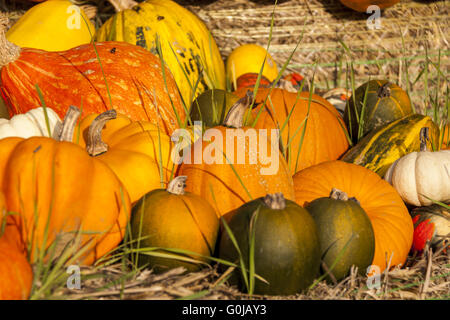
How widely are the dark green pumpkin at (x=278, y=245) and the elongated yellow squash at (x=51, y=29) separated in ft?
8.40

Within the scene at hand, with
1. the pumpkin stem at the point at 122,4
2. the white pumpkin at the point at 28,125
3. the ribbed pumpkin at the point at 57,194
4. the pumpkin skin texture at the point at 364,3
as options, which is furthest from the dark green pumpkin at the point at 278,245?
the pumpkin skin texture at the point at 364,3

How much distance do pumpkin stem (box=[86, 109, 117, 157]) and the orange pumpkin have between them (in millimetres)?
710

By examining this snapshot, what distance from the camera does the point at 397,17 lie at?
484cm

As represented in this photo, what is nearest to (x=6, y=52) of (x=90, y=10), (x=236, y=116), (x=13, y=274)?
(x=236, y=116)

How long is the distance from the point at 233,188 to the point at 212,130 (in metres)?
0.32

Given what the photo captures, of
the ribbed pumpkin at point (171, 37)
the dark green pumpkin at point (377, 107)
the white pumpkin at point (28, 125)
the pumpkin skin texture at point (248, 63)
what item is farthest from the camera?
the pumpkin skin texture at point (248, 63)

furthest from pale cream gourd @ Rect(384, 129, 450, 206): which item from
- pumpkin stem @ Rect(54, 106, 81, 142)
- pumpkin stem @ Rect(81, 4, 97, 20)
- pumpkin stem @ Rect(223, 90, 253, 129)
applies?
pumpkin stem @ Rect(81, 4, 97, 20)

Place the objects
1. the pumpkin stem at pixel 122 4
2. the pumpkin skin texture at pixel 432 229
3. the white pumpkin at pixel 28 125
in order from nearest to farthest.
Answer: the white pumpkin at pixel 28 125, the pumpkin skin texture at pixel 432 229, the pumpkin stem at pixel 122 4

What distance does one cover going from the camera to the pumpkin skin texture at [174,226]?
7.02 feet

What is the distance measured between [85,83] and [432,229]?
2.13 meters

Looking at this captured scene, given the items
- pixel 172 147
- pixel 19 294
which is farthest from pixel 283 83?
pixel 19 294

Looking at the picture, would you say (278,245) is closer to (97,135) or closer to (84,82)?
(97,135)

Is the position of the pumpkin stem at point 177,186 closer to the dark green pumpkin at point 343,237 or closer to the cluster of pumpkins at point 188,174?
the cluster of pumpkins at point 188,174
